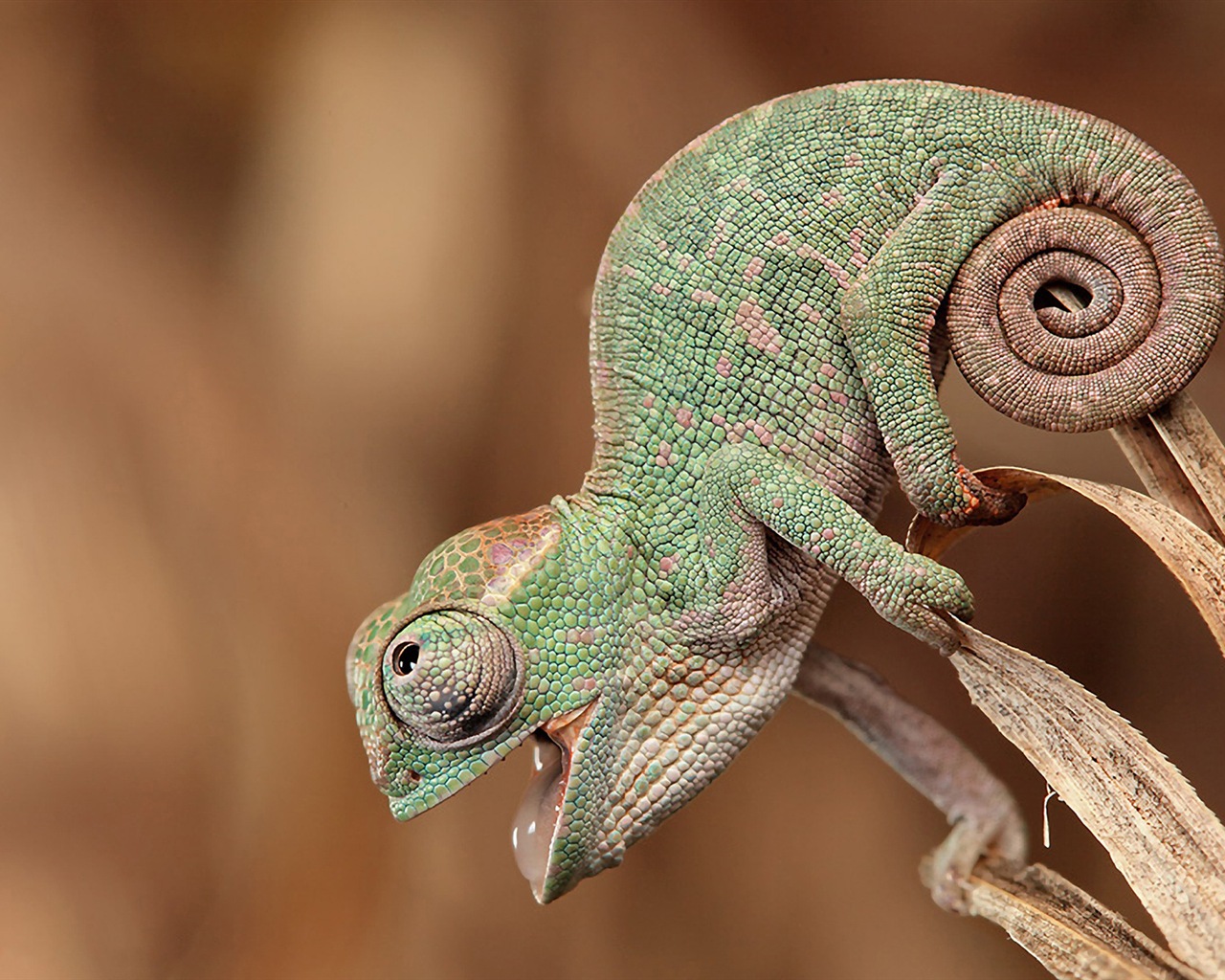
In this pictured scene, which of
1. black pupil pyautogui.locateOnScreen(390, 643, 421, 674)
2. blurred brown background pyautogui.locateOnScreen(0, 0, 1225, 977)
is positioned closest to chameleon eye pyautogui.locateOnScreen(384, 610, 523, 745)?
black pupil pyautogui.locateOnScreen(390, 643, 421, 674)

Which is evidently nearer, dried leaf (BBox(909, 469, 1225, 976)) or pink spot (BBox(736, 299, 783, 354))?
dried leaf (BBox(909, 469, 1225, 976))

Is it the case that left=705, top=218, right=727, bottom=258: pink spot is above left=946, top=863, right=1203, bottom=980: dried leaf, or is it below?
above

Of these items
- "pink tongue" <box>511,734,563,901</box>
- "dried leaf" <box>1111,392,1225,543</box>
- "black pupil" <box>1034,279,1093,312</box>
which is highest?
"black pupil" <box>1034,279,1093,312</box>

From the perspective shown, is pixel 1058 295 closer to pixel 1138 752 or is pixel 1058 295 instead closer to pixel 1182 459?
pixel 1182 459

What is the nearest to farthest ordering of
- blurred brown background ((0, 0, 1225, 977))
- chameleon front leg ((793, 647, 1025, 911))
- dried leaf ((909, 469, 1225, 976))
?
dried leaf ((909, 469, 1225, 976))
chameleon front leg ((793, 647, 1025, 911))
blurred brown background ((0, 0, 1225, 977))

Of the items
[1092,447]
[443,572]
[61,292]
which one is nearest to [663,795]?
[443,572]

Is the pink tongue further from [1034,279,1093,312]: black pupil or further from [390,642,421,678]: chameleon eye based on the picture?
[1034,279,1093,312]: black pupil

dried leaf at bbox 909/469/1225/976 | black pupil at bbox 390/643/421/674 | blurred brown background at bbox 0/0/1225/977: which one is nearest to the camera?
Result: dried leaf at bbox 909/469/1225/976

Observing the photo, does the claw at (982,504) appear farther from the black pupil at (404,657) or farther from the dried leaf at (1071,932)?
the black pupil at (404,657)
